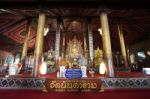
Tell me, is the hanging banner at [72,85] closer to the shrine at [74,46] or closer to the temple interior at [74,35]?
the shrine at [74,46]

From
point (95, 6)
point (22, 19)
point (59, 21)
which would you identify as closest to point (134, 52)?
point (59, 21)

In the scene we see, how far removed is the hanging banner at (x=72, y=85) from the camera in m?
4.99

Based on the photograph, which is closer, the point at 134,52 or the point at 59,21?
the point at 59,21

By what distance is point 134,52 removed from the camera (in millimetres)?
15117

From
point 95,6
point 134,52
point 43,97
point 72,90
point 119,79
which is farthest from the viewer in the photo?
point 134,52

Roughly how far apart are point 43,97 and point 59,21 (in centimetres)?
692

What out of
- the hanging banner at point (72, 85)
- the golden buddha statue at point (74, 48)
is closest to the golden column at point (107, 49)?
the hanging banner at point (72, 85)

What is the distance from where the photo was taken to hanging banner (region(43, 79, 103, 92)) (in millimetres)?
4992

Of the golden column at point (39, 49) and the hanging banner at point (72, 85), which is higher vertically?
the golden column at point (39, 49)

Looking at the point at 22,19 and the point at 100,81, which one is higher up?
the point at 22,19

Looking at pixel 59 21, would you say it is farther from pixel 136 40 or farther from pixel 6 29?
pixel 136 40

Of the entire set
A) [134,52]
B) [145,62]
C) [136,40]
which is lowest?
[145,62]

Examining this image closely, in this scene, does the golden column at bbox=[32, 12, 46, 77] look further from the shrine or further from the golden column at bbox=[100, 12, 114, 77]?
the golden column at bbox=[100, 12, 114, 77]

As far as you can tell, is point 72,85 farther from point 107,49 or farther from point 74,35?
point 74,35
